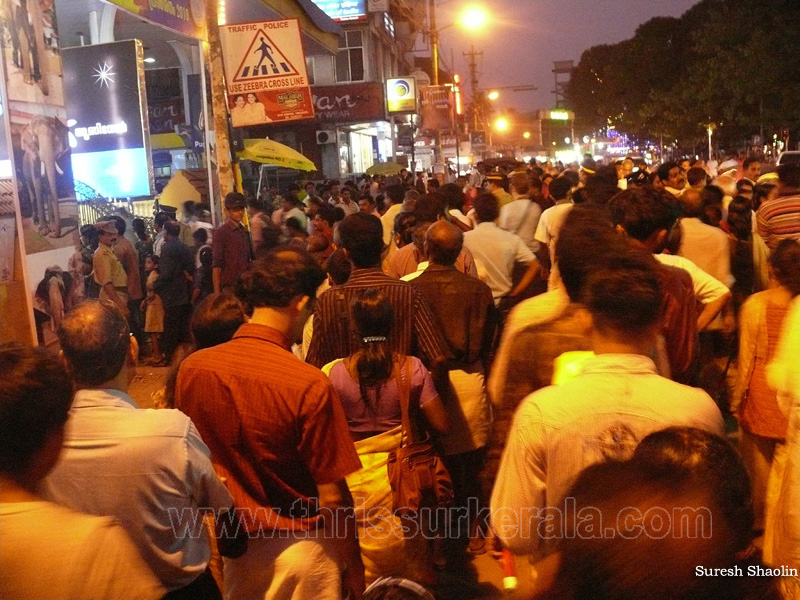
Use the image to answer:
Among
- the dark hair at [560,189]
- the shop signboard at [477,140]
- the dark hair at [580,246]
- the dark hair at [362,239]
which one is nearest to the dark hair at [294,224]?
the dark hair at [560,189]

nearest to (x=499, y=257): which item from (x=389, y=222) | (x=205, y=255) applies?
(x=389, y=222)

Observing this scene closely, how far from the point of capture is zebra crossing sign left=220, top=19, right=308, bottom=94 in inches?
385

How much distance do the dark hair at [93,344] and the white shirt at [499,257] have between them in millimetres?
4507

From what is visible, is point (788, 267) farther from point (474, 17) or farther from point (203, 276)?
point (474, 17)

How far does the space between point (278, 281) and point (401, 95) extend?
91.1ft

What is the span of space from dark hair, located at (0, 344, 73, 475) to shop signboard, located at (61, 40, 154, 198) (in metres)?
11.0

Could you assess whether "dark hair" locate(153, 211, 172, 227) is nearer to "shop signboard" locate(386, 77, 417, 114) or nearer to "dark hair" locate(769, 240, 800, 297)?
"dark hair" locate(769, 240, 800, 297)

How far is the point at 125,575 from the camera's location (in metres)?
2.11

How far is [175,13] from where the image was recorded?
975 centimetres

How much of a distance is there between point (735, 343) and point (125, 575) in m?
5.48

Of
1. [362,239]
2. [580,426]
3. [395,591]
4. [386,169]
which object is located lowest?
[395,591]

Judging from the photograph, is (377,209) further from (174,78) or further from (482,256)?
(174,78)

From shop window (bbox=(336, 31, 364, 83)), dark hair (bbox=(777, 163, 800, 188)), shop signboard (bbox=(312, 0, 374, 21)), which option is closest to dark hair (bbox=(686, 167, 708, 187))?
dark hair (bbox=(777, 163, 800, 188))

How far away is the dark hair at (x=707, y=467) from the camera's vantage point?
1.59 m
